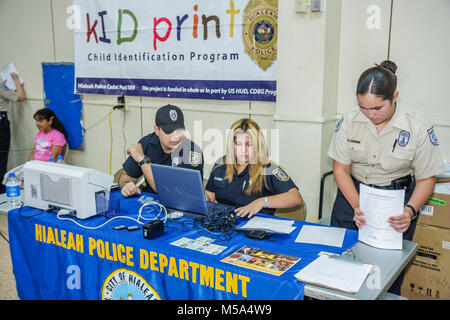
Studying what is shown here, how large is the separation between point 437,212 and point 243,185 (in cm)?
114

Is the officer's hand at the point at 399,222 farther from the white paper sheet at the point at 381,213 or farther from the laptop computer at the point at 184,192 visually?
the laptop computer at the point at 184,192

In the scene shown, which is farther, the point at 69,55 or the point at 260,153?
the point at 69,55

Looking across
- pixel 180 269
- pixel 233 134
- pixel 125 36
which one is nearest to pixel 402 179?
pixel 233 134

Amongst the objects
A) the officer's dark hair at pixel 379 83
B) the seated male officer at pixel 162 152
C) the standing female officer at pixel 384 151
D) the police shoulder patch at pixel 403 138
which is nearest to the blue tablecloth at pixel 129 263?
the seated male officer at pixel 162 152

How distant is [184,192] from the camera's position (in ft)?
6.52

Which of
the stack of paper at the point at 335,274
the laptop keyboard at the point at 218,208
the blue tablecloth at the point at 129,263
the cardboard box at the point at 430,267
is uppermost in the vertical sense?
the stack of paper at the point at 335,274

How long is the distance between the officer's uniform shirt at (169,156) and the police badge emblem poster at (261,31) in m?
0.99

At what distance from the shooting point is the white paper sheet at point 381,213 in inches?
62.6

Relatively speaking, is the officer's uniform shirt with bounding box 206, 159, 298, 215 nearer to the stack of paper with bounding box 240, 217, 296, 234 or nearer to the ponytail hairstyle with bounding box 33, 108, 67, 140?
the stack of paper with bounding box 240, 217, 296, 234

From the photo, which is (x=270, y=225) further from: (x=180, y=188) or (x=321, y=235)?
(x=180, y=188)
